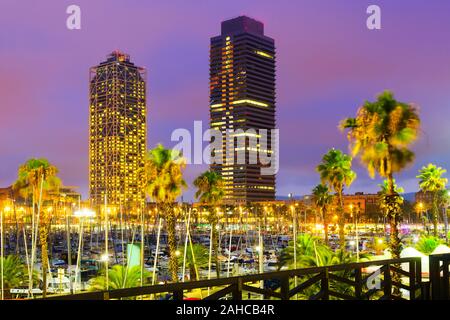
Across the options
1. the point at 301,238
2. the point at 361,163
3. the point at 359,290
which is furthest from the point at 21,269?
the point at 359,290

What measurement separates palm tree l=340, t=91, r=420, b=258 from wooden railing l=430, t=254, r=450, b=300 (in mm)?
17466

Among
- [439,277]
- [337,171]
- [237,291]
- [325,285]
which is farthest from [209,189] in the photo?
[237,291]

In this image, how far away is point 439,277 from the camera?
945 cm

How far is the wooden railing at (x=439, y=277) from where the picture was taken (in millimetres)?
9305

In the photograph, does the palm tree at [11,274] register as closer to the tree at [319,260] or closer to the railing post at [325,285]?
the tree at [319,260]

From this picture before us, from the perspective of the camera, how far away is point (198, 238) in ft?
424

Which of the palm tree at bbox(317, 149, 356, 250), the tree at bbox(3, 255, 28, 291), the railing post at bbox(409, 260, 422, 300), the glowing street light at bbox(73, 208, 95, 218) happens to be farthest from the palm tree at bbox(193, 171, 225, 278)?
the railing post at bbox(409, 260, 422, 300)

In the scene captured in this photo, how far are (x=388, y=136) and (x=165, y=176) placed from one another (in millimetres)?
18296

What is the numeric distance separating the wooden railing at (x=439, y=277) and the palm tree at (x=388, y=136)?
17466 millimetres

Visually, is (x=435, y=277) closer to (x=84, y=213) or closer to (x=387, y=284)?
(x=387, y=284)

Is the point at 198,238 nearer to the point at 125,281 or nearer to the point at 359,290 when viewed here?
the point at 125,281

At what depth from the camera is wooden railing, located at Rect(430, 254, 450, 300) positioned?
30.5ft
